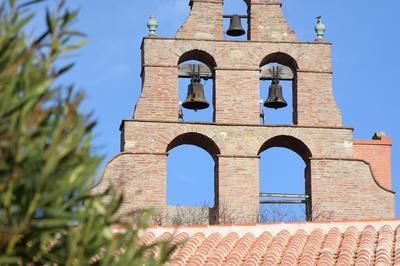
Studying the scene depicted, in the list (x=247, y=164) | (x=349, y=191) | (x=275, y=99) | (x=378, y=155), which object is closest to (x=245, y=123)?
(x=247, y=164)

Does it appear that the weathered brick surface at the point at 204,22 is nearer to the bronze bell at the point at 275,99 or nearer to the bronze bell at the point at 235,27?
the bronze bell at the point at 235,27

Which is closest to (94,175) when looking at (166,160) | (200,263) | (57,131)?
(57,131)

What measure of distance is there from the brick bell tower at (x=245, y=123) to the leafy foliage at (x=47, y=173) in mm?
19206

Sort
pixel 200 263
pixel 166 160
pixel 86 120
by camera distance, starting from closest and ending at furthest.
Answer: pixel 86 120, pixel 200 263, pixel 166 160

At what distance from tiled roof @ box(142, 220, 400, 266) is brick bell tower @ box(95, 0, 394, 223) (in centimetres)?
790

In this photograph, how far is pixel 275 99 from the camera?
2752 centimetres

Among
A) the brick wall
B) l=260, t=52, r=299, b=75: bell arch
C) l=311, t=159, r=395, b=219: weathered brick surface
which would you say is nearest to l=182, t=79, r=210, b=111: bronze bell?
the brick wall

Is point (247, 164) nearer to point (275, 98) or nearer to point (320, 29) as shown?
point (275, 98)

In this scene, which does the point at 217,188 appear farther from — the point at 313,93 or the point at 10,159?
the point at 10,159

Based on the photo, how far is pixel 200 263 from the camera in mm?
17562

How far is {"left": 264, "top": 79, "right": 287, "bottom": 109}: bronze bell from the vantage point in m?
27.5

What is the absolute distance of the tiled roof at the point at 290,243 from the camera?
58.0 feet

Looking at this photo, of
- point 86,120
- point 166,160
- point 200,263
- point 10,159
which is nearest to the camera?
point 10,159

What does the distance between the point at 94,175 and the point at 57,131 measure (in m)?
0.35
